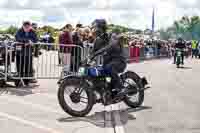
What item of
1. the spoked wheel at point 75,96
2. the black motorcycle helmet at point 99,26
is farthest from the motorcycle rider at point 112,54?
the spoked wheel at point 75,96

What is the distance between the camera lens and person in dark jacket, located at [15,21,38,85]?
1277 centimetres

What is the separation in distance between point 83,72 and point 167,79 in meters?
8.01

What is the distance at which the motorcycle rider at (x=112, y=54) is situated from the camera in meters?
9.52

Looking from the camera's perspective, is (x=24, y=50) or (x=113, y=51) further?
(x=24, y=50)

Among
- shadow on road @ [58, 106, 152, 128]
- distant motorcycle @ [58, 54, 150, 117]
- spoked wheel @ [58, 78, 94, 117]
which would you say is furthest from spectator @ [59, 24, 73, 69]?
spoked wheel @ [58, 78, 94, 117]

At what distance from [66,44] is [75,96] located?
5.56 metres

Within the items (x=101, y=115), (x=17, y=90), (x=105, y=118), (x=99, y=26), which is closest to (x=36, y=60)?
(x=17, y=90)

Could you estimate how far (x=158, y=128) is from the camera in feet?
26.6

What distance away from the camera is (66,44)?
1440 centimetres

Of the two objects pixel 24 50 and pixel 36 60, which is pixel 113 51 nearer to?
pixel 24 50

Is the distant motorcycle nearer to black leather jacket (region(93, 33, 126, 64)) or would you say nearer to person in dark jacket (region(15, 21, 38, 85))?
black leather jacket (region(93, 33, 126, 64))

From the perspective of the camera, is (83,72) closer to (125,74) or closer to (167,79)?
(125,74)

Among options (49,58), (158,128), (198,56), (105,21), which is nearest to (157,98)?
(105,21)

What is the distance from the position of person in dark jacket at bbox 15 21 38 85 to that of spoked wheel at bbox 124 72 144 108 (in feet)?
12.2
